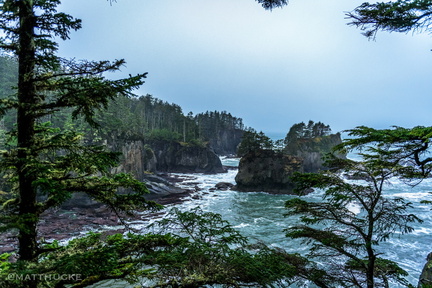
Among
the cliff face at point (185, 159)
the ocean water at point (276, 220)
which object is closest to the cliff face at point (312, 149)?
the ocean water at point (276, 220)

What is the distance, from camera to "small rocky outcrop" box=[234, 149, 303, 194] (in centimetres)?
4272

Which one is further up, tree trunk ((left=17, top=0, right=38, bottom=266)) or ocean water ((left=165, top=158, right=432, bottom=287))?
tree trunk ((left=17, top=0, right=38, bottom=266))

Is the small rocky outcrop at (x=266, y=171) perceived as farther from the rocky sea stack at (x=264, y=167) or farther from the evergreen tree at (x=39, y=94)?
the evergreen tree at (x=39, y=94)

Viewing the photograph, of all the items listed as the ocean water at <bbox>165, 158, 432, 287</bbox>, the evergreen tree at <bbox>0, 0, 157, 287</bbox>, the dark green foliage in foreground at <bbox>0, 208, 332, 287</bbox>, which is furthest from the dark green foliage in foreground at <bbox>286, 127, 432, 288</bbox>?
the evergreen tree at <bbox>0, 0, 157, 287</bbox>

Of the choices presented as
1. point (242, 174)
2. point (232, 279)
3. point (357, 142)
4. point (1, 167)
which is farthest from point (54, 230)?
point (242, 174)

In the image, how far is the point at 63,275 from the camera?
352cm

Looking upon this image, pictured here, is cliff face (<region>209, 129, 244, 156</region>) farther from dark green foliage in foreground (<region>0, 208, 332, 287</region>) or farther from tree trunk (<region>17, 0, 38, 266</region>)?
tree trunk (<region>17, 0, 38, 266</region>)

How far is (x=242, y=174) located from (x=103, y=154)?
41732 millimetres

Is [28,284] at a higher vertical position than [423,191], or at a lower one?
higher

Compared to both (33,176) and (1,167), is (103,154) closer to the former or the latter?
(33,176)

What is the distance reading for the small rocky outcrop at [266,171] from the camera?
42719 millimetres

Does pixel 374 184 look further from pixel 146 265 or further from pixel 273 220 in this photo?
pixel 273 220

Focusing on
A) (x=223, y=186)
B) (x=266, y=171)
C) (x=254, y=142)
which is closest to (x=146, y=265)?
(x=266, y=171)

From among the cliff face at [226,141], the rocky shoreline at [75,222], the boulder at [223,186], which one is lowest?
the rocky shoreline at [75,222]
